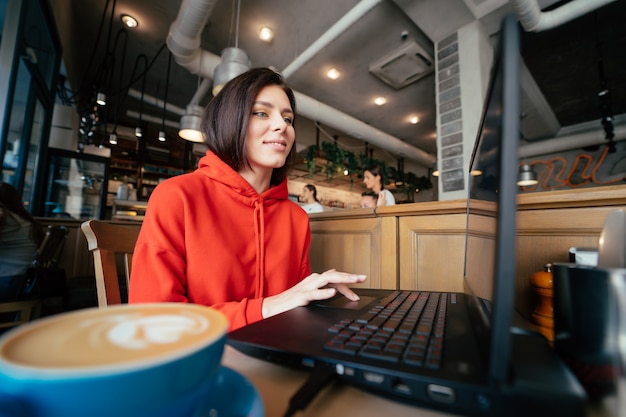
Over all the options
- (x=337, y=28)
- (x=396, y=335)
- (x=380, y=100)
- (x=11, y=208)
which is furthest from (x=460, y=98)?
(x=11, y=208)

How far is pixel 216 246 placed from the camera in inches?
31.6

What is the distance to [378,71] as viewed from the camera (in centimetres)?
403

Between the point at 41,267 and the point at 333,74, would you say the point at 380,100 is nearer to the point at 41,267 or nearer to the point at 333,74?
the point at 333,74

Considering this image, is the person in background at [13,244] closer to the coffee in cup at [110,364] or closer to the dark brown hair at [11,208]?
the dark brown hair at [11,208]

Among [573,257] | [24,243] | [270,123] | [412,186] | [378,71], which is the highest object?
[378,71]

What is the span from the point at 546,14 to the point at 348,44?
78.0 inches

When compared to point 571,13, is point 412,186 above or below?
below

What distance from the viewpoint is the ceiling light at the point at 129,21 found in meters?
3.44

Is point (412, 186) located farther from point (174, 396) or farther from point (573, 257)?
point (174, 396)

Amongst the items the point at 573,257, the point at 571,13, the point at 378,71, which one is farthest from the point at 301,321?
the point at 378,71

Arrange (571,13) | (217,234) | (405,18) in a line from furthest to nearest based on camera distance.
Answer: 1. (405,18)
2. (571,13)
3. (217,234)

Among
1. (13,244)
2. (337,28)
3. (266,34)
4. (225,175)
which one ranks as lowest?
(13,244)

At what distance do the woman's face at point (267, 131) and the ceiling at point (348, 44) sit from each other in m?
2.27

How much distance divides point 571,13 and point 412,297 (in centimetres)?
341
